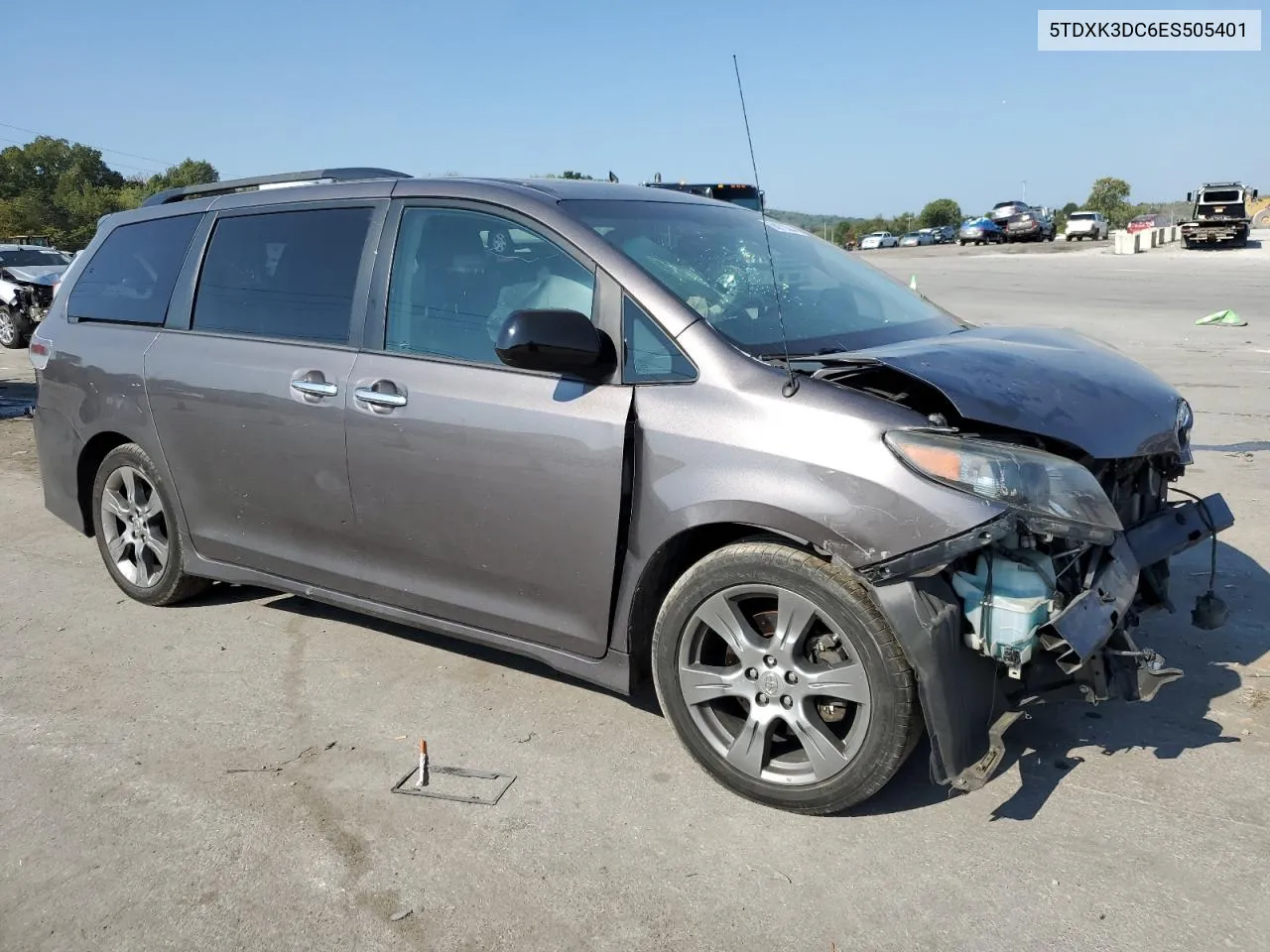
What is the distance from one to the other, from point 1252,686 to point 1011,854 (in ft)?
5.14

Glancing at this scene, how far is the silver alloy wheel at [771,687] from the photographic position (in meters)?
2.97

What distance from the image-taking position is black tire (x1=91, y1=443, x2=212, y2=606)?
4.76 metres

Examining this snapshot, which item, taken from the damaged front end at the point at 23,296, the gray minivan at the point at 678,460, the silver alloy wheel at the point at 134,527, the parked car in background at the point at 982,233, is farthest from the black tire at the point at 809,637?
the parked car in background at the point at 982,233

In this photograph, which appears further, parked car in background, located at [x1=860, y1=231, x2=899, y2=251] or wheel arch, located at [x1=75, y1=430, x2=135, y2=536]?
parked car in background, located at [x1=860, y1=231, x2=899, y2=251]

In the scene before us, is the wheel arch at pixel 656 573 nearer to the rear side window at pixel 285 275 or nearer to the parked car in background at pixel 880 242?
the rear side window at pixel 285 275

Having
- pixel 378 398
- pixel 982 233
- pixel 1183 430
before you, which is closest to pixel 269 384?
pixel 378 398

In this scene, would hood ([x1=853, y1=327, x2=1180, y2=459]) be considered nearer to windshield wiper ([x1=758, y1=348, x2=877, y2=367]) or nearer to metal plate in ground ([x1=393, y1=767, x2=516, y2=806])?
windshield wiper ([x1=758, y1=348, x2=877, y2=367])

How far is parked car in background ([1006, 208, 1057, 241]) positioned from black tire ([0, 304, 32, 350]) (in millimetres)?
46133

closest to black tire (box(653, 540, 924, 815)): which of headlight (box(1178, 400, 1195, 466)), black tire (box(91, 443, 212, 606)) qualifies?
headlight (box(1178, 400, 1195, 466))

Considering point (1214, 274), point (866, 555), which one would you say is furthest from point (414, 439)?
point (1214, 274)

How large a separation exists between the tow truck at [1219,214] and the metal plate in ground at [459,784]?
44.2 meters

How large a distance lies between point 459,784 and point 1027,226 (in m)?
54.3

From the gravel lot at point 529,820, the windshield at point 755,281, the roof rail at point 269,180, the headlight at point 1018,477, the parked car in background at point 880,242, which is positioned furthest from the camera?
the parked car in background at point 880,242

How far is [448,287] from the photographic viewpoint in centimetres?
376
